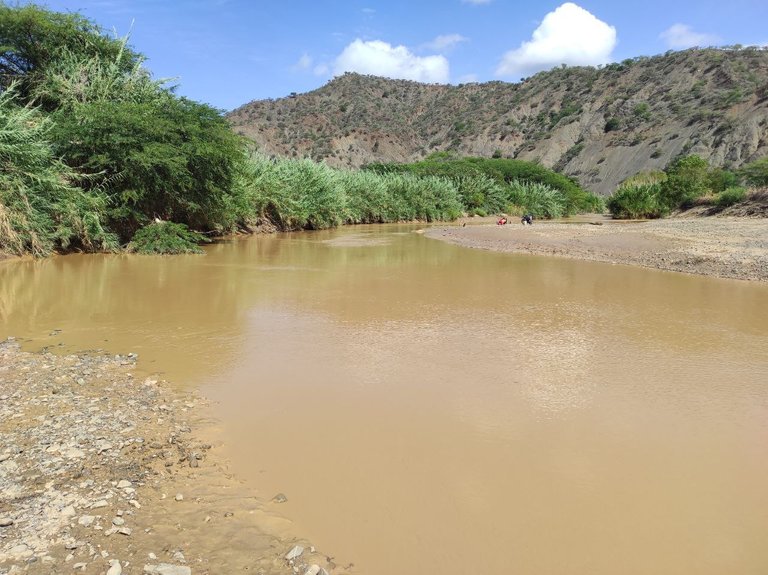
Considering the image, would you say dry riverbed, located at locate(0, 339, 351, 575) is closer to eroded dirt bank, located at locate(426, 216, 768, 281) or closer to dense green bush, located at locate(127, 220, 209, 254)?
dense green bush, located at locate(127, 220, 209, 254)

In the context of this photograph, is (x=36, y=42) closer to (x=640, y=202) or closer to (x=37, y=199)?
(x=37, y=199)

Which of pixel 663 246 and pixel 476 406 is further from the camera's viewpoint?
pixel 663 246

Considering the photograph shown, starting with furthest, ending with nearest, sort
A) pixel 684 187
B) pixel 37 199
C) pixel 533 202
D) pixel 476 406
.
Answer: pixel 533 202, pixel 684 187, pixel 37 199, pixel 476 406

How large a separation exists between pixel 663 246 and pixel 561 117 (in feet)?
247

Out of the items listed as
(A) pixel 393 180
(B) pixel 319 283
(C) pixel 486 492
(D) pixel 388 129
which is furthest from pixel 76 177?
(D) pixel 388 129

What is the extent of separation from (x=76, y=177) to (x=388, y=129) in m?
79.6

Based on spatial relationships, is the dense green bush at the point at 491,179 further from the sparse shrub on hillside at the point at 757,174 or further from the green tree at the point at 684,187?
the sparse shrub on hillside at the point at 757,174

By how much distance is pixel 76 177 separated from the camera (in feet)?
52.0

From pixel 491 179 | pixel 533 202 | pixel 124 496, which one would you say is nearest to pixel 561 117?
pixel 533 202

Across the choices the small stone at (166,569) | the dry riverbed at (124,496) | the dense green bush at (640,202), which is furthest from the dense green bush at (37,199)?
the dense green bush at (640,202)

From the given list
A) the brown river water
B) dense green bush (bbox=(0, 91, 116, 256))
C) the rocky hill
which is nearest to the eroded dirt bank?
the brown river water

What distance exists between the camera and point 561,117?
284ft

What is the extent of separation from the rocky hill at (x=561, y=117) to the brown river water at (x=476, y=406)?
6012 cm

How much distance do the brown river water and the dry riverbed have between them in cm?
25
